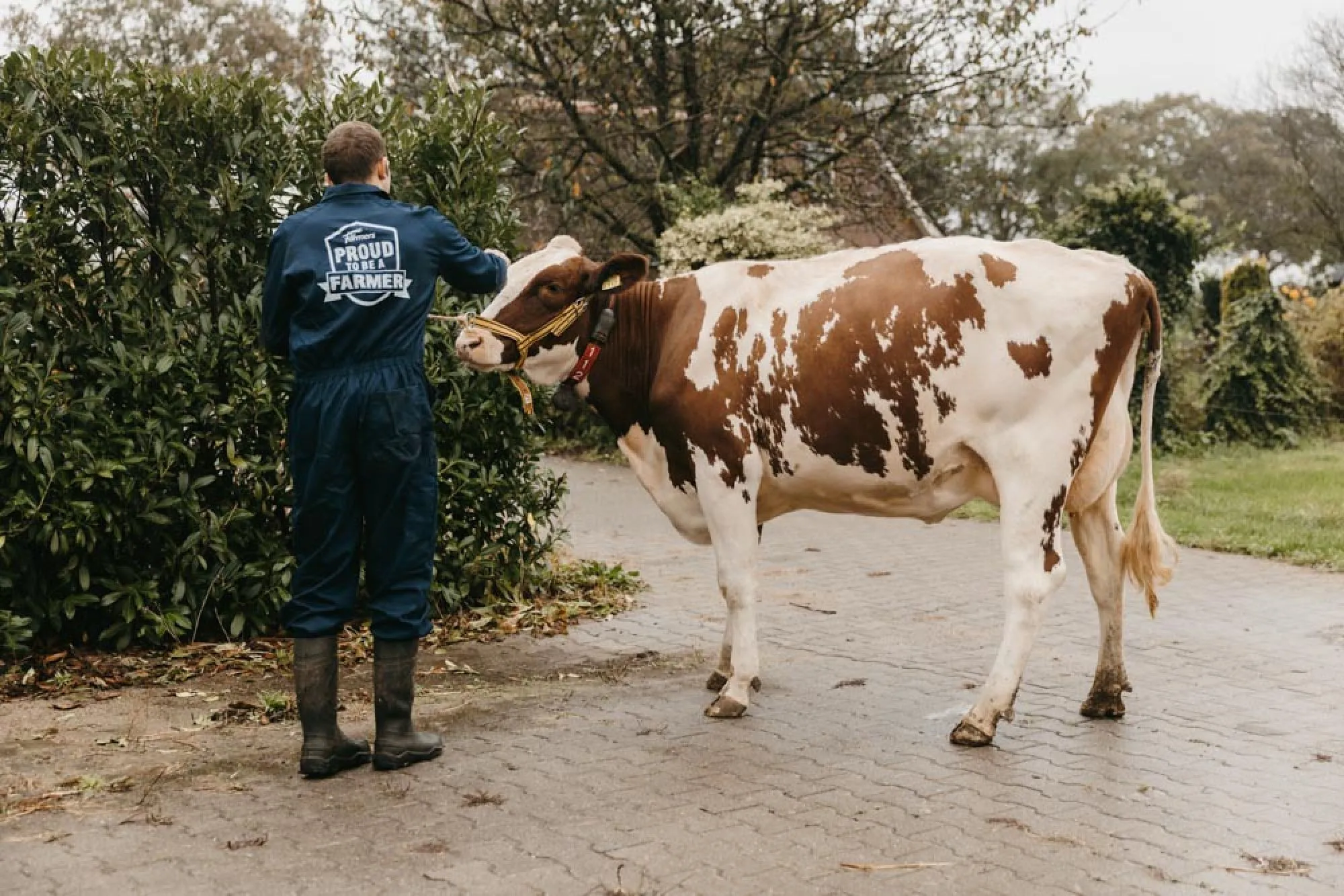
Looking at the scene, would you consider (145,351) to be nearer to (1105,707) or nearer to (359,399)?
(359,399)

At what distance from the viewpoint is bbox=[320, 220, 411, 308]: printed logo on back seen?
5.06 meters

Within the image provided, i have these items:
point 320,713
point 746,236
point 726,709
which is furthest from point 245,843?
point 746,236

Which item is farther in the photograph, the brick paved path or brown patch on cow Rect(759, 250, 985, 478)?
brown patch on cow Rect(759, 250, 985, 478)

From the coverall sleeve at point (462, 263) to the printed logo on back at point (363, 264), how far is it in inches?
7.8

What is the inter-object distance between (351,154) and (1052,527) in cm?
310

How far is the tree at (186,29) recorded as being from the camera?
38.4 meters

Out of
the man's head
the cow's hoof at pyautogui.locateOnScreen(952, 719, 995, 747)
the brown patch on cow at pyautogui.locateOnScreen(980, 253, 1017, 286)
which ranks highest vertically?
the man's head

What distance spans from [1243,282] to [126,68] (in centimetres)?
1670

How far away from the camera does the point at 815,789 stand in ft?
15.9

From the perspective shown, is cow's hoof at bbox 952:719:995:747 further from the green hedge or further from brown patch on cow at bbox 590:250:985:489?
the green hedge

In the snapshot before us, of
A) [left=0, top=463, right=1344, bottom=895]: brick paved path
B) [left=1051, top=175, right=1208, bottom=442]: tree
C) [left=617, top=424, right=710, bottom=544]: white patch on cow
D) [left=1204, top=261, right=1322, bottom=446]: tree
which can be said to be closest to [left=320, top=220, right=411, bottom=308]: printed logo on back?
[left=617, top=424, right=710, bottom=544]: white patch on cow

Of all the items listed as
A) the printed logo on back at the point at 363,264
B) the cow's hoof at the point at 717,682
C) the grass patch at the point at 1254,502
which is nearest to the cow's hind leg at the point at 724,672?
the cow's hoof at the point at 717,682

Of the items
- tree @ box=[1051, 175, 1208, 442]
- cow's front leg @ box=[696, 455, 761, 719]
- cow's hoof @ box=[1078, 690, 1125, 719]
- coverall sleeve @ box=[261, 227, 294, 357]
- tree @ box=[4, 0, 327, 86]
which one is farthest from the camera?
tree @ box=[4, 0, 327, 86]

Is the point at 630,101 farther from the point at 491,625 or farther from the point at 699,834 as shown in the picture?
the point at 699,834
